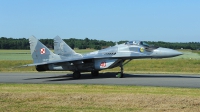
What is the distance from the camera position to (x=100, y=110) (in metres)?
10.2

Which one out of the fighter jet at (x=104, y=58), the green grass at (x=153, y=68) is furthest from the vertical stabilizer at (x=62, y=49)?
the green grass at (x=153, y=68)

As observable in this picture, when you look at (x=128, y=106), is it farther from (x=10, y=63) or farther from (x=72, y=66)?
(x=10, y=63)

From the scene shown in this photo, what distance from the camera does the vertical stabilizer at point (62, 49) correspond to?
25.2 m

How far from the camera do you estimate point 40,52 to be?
24.5 m

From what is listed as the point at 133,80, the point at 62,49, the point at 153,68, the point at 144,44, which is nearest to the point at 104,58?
the point at 144,44

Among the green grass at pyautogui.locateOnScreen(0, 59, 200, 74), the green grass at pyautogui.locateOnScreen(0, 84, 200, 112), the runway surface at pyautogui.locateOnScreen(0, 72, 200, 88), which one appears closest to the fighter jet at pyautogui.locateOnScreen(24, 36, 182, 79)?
the runway surface at pyautogui.locateOnScreen(0, 72, 200, 88)

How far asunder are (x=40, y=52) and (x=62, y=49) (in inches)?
67.3

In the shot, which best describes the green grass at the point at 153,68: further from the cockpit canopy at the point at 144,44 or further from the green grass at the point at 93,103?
the green grass at the point at 93,103

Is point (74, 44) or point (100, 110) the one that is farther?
point (74, 44)

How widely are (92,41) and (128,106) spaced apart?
10570 centimetres

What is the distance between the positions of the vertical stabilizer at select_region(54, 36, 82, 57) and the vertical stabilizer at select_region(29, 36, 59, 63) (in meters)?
0.99

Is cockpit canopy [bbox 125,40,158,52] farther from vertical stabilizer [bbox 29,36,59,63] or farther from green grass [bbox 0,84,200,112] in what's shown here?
green grass [bbox 0,84,200,112]

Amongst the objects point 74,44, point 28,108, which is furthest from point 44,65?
point 74,44

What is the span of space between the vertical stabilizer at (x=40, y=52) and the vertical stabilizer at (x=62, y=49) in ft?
3.23
